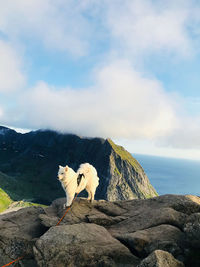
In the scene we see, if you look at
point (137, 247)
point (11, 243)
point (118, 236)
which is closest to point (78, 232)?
point (118, 236)

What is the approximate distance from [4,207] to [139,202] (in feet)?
694

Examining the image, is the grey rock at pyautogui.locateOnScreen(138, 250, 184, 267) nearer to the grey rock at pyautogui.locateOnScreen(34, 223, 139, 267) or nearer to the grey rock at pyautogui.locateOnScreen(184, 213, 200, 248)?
the grey rock at pyautogui.locateOnScreen(184, 213, 200, 248)

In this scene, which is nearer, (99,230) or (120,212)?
(99,230)

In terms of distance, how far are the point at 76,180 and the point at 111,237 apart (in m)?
5.85

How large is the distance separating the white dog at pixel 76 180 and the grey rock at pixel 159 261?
29.0 ft

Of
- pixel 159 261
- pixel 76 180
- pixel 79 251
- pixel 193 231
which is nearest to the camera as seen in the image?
pixel 159 261

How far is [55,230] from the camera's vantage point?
1102 cm

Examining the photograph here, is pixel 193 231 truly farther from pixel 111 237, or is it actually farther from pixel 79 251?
pixel 79 251

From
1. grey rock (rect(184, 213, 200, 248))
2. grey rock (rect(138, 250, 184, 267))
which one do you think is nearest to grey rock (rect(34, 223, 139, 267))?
grey rock (rect(138, 250, 184, 267))

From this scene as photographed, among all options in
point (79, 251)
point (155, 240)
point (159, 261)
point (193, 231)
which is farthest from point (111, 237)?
point (193, 231)

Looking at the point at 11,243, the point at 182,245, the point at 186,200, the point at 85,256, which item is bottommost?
the point at 11,243

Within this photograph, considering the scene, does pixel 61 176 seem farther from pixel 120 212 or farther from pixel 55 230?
pixel 120 212

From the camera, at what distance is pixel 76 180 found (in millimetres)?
15992

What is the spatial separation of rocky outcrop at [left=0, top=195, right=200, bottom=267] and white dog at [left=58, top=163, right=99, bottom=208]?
1384mm
